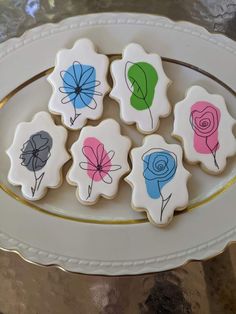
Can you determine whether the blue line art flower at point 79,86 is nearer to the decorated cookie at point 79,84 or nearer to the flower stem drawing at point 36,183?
the decorated cookie at point 79,84

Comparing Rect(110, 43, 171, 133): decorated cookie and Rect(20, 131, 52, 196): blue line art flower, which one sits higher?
Rect(110, 43, 171, 133): decorated cookie

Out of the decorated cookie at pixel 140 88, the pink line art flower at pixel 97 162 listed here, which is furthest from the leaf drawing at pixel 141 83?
the pink line art flower at pixel 97 162

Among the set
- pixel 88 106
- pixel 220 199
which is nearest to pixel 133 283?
pixel 220 199

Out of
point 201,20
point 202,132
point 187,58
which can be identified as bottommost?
point 202,132

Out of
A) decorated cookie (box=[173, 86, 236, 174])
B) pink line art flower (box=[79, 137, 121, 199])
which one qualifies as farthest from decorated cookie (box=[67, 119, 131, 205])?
decorated cookie (box=[173, 86, 236, 174])

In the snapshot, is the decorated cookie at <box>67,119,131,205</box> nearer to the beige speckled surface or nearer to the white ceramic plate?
the white ceramic plate

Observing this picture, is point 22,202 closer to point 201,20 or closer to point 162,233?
point 162,233
